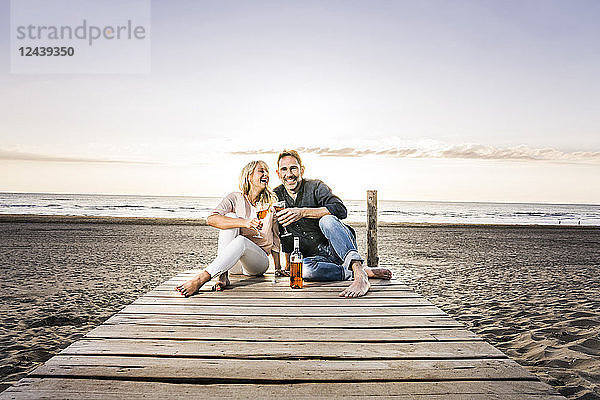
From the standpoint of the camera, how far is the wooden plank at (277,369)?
244 cm

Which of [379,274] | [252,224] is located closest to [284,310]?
[252,224]

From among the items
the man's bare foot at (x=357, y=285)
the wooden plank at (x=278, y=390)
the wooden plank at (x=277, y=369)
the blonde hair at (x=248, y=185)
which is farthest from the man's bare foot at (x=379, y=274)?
the wooden plank at (x=278, y=390)

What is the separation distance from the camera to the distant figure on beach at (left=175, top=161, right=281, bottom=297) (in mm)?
4672

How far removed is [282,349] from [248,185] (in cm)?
263

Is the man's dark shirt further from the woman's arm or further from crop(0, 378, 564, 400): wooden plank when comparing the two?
crop(0, 378, 564, 400): wooden plank

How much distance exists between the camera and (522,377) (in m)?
2.45

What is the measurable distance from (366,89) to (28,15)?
14073mm

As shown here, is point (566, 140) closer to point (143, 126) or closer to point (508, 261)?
point (508, 261)

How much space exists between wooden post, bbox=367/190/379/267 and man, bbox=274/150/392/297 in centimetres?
224

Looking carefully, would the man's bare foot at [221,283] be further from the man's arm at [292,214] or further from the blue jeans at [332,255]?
the blue jeans at [332,255]

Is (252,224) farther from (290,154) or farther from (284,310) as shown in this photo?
(284,310)

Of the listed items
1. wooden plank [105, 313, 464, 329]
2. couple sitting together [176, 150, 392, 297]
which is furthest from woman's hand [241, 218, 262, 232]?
wooden plank [105, 313, 464, 329]

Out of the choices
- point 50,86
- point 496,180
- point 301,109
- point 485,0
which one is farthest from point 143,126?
point 496,180

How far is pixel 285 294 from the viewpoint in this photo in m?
4.66
